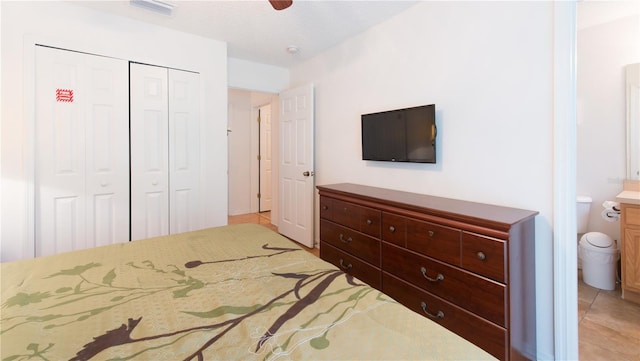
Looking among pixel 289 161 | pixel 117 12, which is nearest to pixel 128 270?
pixel 117 12

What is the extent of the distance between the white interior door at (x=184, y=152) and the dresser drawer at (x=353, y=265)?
1.54 m

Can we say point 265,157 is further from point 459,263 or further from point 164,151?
point 459,263

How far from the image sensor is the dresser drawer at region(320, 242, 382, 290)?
226cm

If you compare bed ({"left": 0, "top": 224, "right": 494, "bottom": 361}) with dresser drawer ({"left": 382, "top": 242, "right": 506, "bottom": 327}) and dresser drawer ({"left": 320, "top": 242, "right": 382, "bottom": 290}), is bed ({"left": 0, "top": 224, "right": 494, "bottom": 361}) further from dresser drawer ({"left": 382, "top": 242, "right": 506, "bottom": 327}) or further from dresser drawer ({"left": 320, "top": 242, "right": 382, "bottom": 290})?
dresser drawer ({"left": 320, "top": 242, "right": 382, "bottom": 290})

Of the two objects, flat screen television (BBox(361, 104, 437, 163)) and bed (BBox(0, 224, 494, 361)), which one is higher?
flat screen television (BBox(361, 104, 437, 163))

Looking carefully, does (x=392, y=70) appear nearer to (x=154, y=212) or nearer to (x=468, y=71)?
(x=468, y=71)

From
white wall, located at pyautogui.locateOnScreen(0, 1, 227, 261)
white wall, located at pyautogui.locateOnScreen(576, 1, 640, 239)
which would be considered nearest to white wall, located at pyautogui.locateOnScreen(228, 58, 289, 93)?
white wall, located at pyautogui.locateOnScreen(0, 1, 227, 261)

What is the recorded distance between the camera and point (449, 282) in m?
1.75

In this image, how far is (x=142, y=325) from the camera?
918 millimetres

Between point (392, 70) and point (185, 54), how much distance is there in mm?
2185

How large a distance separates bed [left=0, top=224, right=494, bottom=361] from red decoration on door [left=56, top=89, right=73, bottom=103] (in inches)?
68.9

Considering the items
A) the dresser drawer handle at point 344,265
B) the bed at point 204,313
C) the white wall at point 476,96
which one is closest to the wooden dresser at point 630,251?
the white wall at point 476,96

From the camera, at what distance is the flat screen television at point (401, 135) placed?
2361 mm

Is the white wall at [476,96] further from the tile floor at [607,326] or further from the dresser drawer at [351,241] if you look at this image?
the dresser drawer at [351,241]
